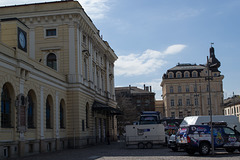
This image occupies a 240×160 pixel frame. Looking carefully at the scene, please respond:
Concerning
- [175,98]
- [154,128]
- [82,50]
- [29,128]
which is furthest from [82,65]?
[175,98]

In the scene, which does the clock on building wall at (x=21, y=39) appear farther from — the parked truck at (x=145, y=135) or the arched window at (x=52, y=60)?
the parked truck at (x=145, y=135)

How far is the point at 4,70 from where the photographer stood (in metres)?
22.6

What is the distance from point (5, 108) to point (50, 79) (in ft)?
25.9

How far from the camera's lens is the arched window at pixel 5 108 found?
899 inches

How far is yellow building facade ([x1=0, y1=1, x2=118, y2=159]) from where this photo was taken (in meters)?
23.9

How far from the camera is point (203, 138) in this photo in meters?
22.1

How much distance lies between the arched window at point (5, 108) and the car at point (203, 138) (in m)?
11.2

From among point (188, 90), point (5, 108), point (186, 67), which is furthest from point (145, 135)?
point (186, 67)

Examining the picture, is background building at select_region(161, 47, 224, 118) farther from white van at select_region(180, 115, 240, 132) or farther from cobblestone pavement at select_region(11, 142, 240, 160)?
cobblestone pavement at select_region(11, 142, 240, 160)

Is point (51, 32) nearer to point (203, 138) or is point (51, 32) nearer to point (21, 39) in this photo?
point (21, 39)

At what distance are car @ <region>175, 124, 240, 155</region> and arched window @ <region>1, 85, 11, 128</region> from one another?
11.2 metres

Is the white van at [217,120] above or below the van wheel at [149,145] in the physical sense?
above

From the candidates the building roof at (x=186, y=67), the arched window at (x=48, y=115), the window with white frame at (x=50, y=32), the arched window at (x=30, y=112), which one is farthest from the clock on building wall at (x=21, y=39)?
the building roof at (x=186, y=67)

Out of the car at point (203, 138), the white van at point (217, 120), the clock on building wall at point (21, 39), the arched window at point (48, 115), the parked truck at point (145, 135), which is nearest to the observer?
the car at point (203, 138)
